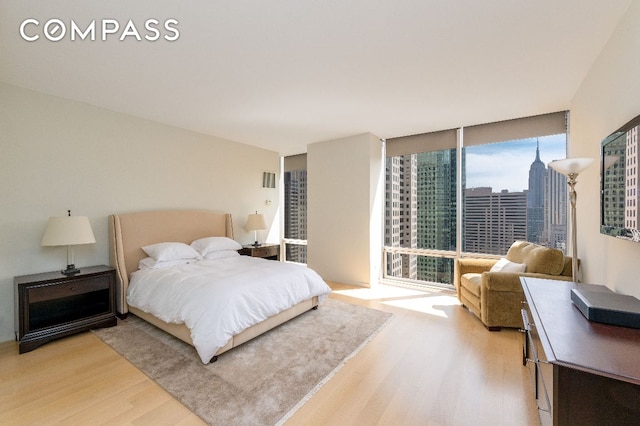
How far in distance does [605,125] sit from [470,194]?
6.79 ft

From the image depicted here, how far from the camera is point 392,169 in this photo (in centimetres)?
482

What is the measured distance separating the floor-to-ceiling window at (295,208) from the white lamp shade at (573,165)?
415cm

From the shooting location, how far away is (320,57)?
2.22 m

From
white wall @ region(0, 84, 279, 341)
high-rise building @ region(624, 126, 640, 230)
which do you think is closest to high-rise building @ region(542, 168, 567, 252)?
high-rise building @ region(624, 126, 640, 230)

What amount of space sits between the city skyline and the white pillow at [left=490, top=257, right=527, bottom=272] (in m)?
1.21

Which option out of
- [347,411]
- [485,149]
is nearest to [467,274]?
[485,149]

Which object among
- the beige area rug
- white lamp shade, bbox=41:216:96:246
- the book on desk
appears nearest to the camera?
the book on desk

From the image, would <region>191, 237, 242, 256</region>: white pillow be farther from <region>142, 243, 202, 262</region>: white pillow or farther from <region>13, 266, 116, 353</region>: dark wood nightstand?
<region>13, 266, 116, 353</region>: dark wood nightstand

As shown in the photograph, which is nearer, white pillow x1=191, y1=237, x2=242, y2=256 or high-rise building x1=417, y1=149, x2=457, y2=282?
white pillow x1=191, y1=237, x2=242, y2=256

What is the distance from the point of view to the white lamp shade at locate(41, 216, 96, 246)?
2.65 metres

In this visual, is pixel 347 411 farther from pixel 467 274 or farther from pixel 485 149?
pixel 485 149

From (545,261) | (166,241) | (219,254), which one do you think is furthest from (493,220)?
(166,241)

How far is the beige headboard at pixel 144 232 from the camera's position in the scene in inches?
127

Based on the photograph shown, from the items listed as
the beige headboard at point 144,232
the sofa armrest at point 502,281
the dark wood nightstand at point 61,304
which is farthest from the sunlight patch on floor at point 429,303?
the dark wood nightstand at point 61,304
